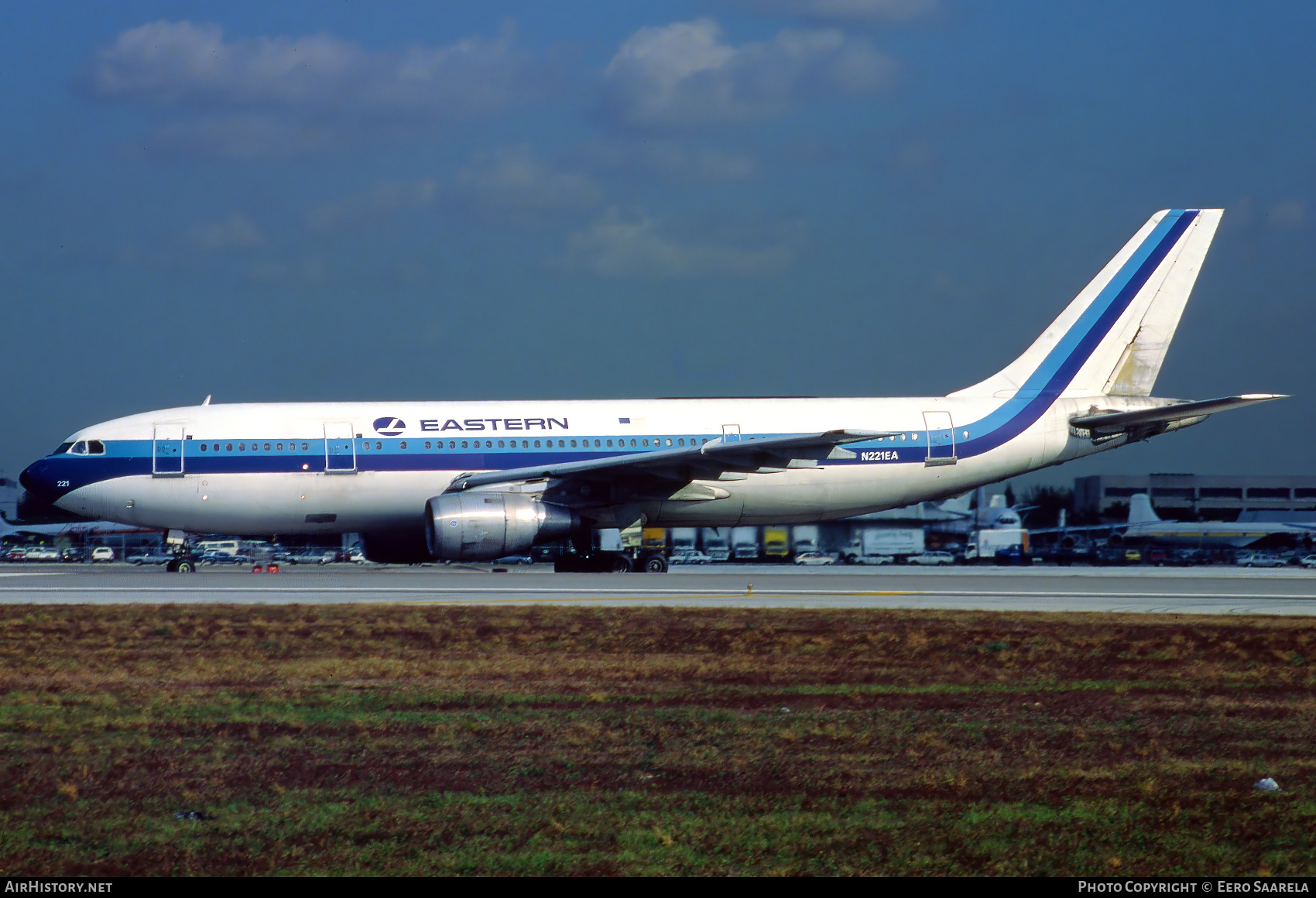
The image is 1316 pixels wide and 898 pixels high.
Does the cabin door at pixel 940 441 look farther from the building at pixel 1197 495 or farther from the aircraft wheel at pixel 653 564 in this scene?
the building at pixel 1197 495

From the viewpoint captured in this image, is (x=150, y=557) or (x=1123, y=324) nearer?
(x=1123, y=324)

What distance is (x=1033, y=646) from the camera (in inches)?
482

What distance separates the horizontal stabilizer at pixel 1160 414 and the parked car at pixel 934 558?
18.8m

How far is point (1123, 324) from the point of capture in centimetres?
2847

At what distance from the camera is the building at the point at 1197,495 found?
59219 mm

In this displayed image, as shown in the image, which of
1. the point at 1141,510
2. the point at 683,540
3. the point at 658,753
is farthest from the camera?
the point at 1141,510

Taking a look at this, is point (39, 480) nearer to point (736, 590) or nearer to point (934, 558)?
point (736, 590)

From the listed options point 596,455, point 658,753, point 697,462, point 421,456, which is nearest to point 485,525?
point 421,456

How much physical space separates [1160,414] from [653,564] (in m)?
11.4

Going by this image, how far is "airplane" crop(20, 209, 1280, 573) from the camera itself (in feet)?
82.0

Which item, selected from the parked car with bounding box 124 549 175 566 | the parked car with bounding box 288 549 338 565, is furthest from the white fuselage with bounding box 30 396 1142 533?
the parked car with bounding box 124 549 175 566

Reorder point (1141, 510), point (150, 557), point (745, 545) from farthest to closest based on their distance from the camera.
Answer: point (150, 557) < point (1141, 510) < point (745, 545)

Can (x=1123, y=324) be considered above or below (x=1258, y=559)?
above

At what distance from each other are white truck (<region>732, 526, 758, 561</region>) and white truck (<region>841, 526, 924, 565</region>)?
3676mm
